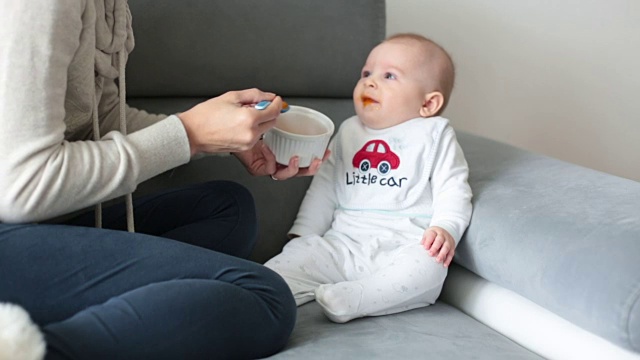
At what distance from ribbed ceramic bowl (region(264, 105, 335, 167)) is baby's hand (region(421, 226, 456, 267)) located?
24 centimetres

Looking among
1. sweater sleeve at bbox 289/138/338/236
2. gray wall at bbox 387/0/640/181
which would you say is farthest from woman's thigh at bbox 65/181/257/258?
gray wall at bbox 387/0/640/181

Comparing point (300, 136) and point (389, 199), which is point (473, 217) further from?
point (300, 136)

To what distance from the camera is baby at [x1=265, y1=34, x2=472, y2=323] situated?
1349mm

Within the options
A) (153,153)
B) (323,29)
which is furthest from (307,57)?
(153,153)

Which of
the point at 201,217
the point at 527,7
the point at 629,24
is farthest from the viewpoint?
the point at 629,24

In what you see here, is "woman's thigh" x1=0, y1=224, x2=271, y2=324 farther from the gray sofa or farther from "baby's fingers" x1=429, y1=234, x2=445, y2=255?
"baby's fingers" x1=429, y1=234, x2=445, y2=255

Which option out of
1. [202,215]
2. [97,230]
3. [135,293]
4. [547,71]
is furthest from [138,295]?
[547,71]

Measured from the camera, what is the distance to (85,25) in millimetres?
1064

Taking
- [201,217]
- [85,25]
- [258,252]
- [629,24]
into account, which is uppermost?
[85,25]

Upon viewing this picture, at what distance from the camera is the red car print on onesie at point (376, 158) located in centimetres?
151

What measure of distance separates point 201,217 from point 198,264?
1.08 feet

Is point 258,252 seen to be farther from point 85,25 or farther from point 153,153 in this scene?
point 85,25

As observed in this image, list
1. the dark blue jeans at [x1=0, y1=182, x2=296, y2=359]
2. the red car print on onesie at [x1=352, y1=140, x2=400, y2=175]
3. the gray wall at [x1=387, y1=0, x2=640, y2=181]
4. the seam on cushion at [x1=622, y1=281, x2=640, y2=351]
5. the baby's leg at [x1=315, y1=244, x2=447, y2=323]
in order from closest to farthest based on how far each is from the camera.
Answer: the dark blue jeans at [x1=0, y1=182, x2=296, y2=359]
the seam on cushion at [x1=622, y1=281, x2=640, y2=351]
the baby's leg at [x1=315, y1=244, x2=447, y2=323]
the red car print on onesie at [x1=352, y1=140, x2=400, y2=175]
the gray wall at [x1=387, y1=0, x2=640, y2=181]

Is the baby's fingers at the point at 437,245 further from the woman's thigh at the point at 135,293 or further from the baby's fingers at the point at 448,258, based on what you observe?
the woman's thigh at the point at 135,293
